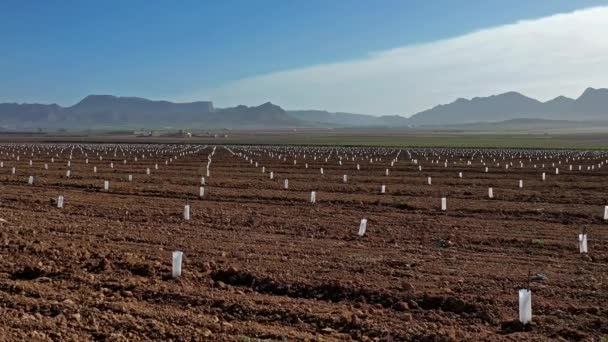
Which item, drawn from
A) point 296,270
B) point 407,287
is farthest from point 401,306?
point 296,270

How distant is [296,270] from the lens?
10016 mm

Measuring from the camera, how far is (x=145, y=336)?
6.91 metres

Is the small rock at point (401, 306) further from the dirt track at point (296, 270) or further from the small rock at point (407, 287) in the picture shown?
the small rock at point (407, 287)

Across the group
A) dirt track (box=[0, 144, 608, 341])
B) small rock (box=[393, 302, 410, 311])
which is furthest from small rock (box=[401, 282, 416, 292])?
small rock (box=[393, 302, 410, 311])

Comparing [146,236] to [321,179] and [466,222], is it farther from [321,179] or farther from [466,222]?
[321,179]

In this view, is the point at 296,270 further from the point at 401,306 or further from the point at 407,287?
the point at 401,306

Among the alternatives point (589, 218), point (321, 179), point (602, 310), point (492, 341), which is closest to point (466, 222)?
point (589, 218)

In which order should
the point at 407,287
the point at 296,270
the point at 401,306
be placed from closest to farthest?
the point at 401,306
the point at 407,287
the point at 296,270

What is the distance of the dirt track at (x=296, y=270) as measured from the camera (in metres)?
7.40

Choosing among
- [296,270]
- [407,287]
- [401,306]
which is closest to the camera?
[401,306]

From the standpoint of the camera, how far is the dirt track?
7.40 m

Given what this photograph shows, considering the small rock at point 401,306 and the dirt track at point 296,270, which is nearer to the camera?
the dirt track at point 296,270

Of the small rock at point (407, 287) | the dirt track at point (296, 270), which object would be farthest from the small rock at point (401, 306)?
the small rock at point (407, 287)

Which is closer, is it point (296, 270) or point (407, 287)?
point (407, 287)
